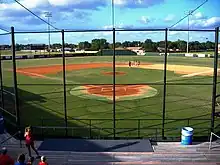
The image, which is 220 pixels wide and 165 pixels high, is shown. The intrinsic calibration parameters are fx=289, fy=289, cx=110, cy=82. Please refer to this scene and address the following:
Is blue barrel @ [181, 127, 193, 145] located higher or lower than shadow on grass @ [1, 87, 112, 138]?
higher

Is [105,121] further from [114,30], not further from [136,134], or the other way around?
[114,30]

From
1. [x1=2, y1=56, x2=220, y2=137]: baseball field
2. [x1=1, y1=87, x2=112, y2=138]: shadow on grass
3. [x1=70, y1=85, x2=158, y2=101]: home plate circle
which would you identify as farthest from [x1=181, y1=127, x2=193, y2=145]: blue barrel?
[x1=70, y1=85, x2=158, y2=101]: home plate circle

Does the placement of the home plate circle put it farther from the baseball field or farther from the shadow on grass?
the shadow on grass

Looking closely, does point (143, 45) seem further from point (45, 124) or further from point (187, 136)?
point (187, 136)

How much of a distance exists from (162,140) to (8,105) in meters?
15.2

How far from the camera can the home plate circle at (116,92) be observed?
27373 millimetres

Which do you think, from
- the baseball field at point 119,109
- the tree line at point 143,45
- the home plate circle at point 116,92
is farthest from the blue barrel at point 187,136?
the tree line at point 143,45

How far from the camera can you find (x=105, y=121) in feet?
62.8

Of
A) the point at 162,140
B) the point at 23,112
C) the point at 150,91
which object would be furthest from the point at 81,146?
the point at 150,91

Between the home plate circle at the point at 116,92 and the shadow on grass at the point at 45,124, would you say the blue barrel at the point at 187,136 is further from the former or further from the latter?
the home plate circle at the point at 116,92

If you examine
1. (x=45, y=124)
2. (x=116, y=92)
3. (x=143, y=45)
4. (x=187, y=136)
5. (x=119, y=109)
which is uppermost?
(x=143, y=45)

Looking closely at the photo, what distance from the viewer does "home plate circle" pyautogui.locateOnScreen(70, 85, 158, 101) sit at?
27.4 m

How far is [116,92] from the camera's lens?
29.9 meters

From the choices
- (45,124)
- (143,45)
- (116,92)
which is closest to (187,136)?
(45,124)
